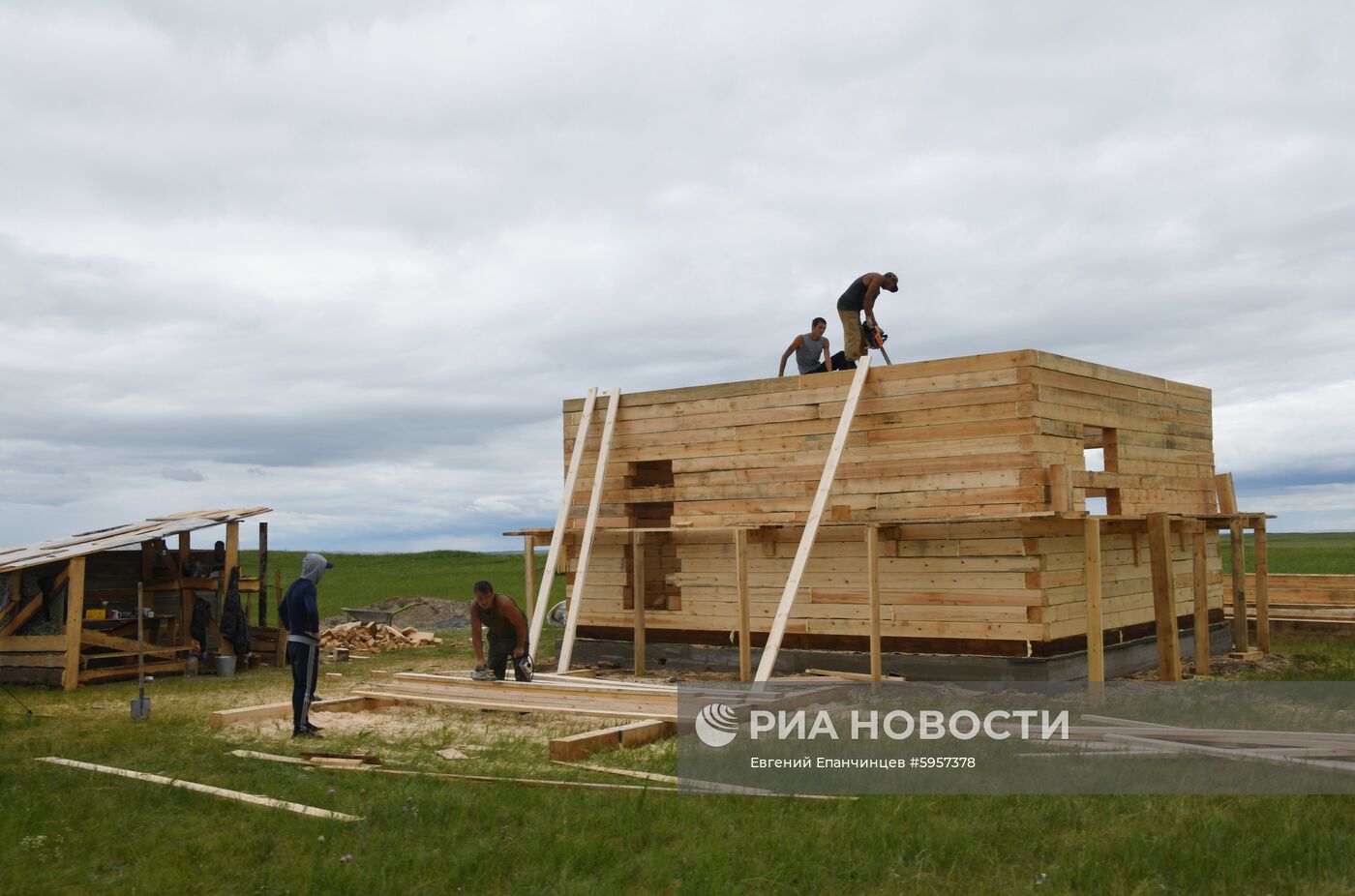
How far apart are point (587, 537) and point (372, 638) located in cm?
803

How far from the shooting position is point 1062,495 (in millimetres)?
14609

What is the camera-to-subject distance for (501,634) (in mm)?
15016

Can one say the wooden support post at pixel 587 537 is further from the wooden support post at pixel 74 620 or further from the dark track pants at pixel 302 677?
the wooden support post at pixel 74 620

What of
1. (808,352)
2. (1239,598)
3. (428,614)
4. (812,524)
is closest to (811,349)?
(808,352)

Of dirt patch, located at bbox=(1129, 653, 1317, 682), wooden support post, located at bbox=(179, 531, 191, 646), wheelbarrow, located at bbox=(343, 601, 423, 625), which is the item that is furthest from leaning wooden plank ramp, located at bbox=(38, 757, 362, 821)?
wheelbarrow, located at bbox=(343, 601, 423, 625)

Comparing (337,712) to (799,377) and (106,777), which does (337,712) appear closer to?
(106,777)

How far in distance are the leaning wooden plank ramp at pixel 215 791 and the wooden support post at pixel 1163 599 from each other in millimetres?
11323

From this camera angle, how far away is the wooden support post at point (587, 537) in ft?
58.4

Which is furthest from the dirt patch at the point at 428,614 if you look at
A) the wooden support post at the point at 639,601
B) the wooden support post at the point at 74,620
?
the wooden support post at the point at 639,601

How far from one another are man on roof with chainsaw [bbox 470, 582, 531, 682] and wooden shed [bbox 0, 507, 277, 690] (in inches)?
242

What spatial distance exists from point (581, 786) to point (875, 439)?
8.44m

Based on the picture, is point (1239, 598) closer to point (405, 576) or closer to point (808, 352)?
point (808, 352)

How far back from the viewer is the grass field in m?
6.95

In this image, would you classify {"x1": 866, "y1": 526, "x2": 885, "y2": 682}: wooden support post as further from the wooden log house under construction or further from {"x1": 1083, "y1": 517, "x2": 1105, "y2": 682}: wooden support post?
{"x1": 1083, "y1": 517, "x2": 1105, "y2": 682}: wooden support post
